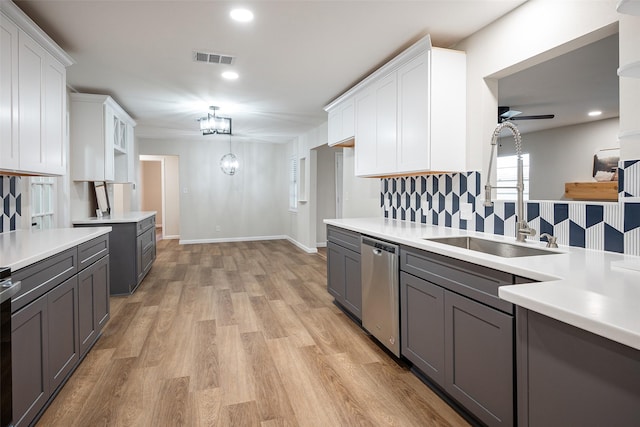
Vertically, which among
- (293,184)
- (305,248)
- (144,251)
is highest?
(293,184)

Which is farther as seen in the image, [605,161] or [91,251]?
[605,161]

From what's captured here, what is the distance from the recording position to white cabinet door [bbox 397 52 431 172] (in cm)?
275

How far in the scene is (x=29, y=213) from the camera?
3125mm

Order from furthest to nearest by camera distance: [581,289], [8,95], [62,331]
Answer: [8,95] < [62,331] < [581,289]

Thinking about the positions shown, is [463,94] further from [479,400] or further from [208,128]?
[208,128]

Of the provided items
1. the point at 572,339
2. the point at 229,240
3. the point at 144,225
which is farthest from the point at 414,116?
the point at 229,240

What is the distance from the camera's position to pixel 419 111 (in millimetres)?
2824

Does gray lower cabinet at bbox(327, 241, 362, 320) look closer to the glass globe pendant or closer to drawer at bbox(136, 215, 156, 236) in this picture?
Answer: drawer at bbox(136, 215, 156, 236)

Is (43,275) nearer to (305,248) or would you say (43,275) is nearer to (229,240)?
(305,248)

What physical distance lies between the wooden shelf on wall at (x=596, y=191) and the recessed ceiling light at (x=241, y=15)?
382 cm

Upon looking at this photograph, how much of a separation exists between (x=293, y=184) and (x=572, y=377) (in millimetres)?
7406

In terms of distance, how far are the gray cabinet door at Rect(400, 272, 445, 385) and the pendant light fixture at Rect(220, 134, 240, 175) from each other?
6.35m

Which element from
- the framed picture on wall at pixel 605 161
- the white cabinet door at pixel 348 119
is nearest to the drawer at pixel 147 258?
the white cabinet door at pixel 348 119

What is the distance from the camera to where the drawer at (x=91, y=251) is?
96.5 inches
